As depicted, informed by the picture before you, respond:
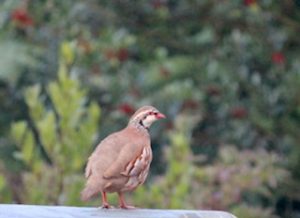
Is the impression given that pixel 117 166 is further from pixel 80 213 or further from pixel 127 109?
pixel 127 109

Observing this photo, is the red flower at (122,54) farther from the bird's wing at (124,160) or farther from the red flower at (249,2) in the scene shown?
the bird's wing at (124,160)

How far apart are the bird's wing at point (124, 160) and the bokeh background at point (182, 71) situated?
5.18 m

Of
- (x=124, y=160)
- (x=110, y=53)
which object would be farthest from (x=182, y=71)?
(x=124, y=160)

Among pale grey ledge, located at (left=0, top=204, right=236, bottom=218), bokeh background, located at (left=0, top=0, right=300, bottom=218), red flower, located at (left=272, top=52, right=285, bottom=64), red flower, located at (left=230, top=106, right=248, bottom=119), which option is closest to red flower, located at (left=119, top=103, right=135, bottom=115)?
bokeh background, located at (left=0, top=0, right=300, bottom=218)

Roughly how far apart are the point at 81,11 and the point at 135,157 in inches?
265

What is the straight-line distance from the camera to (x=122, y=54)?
12.7 metres

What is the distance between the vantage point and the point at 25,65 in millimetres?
13219

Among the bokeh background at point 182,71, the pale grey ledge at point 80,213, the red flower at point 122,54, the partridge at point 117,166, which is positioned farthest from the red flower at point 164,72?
the pale grey ledge at point 80,213

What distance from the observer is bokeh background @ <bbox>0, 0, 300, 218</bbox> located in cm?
1262

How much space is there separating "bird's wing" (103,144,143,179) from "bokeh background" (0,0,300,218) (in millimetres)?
5178

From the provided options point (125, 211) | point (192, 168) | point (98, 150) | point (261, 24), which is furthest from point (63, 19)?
point (125, 211)

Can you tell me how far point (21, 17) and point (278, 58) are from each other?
6.64 ft

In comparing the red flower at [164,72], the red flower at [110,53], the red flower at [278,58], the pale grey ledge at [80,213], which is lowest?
the pale grey ledge at [80,213]

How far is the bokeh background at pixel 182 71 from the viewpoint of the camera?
12625mm
